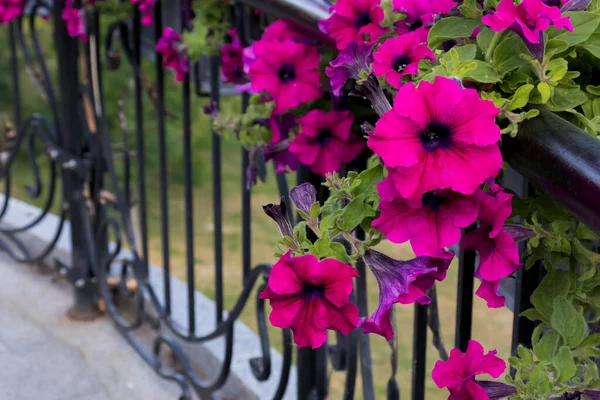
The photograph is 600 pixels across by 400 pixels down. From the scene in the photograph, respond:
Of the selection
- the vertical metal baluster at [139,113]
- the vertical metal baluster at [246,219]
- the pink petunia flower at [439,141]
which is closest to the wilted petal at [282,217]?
the pink petunia flower at [439,141]

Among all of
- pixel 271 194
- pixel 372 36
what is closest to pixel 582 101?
pixel 372 36

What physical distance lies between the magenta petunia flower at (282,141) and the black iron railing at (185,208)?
15 cm

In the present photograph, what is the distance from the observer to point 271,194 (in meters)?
5.57

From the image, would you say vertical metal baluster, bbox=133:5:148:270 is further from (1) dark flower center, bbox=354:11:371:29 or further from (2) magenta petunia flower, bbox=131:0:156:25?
(1) dark flower center, bbox=354:11:371:29

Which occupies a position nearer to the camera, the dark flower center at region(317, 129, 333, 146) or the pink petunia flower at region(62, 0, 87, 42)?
the dark flower center at region(317, 129, 333, 146)

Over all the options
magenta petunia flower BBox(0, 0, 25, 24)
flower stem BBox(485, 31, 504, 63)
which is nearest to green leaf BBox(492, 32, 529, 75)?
flower stem BBox(485, 31, 504, 63)

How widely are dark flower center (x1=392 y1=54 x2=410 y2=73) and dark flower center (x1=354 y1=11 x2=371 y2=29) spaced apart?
191 millimetres

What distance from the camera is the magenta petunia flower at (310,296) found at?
2.65ft

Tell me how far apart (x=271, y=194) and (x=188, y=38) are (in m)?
3.81

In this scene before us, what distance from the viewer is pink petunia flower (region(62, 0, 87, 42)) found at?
225 centimetres

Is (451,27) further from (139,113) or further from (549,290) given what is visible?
(139,113)

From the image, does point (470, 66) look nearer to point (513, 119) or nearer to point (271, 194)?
point (513, 119)

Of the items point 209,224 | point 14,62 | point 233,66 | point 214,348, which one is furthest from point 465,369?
point 209,224

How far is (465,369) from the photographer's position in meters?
0.86
